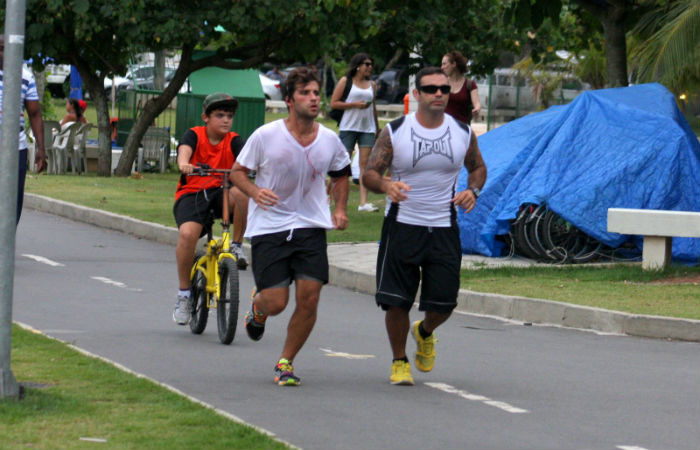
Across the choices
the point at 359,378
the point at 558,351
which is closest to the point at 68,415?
the point at 359,378

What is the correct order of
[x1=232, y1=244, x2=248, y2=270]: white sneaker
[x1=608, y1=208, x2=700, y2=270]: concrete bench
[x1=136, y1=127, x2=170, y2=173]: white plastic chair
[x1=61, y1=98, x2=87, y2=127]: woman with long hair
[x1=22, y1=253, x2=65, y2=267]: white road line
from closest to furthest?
[x1=232, y1=244, x2=248, y2=270]: white sneaker < [x1=608, y1=208, x2=700, y2=270]: concrete bench < [x1=22, y1=253, x2=65, y2=267]: white road line < [x1=61, y1=98, x2=87, y2=127]: woman with long hair < [x1=136, y1=127, x2=170, y2=173]: white plastic chair

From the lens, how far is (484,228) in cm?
1391

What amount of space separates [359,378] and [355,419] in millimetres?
1252

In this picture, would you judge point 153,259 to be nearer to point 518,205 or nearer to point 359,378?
point 518,205

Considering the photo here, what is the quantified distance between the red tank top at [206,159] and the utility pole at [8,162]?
301cm

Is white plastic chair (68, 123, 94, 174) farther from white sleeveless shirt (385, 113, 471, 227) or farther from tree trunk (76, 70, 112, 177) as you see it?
white sleeveless shirt (385, 113, 471, 227)

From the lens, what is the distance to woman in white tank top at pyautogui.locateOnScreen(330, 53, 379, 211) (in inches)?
633

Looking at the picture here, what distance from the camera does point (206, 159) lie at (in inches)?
368

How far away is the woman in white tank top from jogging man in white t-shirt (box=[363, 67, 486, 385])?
8501mm

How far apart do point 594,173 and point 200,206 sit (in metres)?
5.79

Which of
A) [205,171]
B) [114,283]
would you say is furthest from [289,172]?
[114,283]

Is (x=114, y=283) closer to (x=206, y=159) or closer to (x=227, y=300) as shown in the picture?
(x=206, y=159)

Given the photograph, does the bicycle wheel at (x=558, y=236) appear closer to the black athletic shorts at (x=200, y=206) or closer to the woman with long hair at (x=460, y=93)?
the woman with long hair at (x=460, y=93)

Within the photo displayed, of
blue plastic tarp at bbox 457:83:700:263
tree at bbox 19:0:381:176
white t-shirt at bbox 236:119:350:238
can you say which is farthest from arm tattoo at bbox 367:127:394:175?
tree at bbox 19:0:381:176
